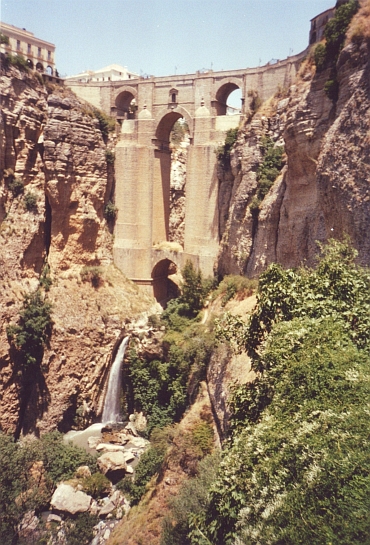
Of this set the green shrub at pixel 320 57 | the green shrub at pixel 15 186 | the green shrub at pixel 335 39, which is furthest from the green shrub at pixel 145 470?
the green shrub at pixel 320 57

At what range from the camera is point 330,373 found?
8.30 metres

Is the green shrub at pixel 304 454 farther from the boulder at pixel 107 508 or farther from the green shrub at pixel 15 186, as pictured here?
the green shrub at pixel 15 186

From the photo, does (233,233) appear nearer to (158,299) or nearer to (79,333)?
(158,299)

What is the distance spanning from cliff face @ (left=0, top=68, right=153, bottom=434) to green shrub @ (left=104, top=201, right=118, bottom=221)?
1.20 feet

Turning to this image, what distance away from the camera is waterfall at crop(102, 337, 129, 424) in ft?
77.5

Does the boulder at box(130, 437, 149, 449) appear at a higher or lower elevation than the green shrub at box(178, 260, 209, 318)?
lower

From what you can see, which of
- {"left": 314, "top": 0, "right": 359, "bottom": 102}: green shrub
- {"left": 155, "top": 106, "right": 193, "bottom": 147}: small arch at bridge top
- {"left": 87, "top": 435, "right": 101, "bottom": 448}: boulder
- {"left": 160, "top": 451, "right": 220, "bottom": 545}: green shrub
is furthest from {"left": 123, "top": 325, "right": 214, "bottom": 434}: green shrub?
{"left": 155, "top": 106, "right": 193, "bottom": 147}: small arch at bridge top

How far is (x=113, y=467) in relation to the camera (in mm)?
18797

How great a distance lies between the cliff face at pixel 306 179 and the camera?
41.9ft

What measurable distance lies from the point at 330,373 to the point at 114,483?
13.7 m

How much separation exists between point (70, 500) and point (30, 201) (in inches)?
597

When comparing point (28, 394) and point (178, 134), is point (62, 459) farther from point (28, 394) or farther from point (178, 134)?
point (178, 134)

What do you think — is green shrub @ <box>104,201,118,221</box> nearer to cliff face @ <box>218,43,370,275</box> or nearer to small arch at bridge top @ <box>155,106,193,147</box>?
small arch at bridge top @ <box>155,106,193,147</box>

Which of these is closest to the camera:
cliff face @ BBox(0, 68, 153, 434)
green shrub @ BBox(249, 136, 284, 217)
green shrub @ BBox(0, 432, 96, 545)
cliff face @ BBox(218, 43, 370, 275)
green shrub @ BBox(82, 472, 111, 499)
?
cliff face @ BBox(218, 43, 370, 275)
